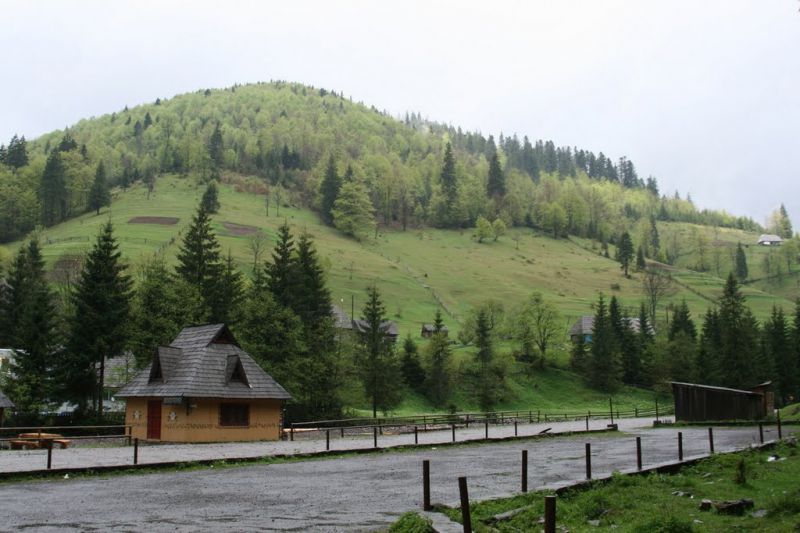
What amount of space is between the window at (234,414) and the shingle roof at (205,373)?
94 cm

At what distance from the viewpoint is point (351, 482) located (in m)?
18.0

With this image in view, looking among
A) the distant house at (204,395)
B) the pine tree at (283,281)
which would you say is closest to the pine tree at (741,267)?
the pine tree at (283,281)

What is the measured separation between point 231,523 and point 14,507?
502cm

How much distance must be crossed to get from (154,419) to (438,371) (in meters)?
41.3

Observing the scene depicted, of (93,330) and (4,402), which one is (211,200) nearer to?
(93,330)

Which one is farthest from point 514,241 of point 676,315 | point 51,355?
point 51,355

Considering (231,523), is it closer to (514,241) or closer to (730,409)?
(730,409)

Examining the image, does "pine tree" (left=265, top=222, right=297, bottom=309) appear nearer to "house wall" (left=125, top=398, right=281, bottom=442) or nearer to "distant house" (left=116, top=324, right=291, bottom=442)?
"distant house" (left=116, top=324, right=291, bottom=442)

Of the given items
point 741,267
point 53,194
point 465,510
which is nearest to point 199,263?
point 465,510

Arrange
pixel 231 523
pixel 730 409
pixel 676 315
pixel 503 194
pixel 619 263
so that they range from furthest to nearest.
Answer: pixel 503 194, pixel 619 263, pixel 676 315, pixel 730 409, pixel 231 523

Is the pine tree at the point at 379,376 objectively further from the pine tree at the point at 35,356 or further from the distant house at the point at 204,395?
the pine tree at the point at 35,356

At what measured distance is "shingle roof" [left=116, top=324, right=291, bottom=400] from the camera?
Result: 38125 millimetres

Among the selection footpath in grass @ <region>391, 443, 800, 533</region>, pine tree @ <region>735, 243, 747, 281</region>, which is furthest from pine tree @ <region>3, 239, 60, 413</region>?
pine tree @ <region>735, 243, 747, 281</region>

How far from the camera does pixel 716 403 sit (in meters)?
47.9
